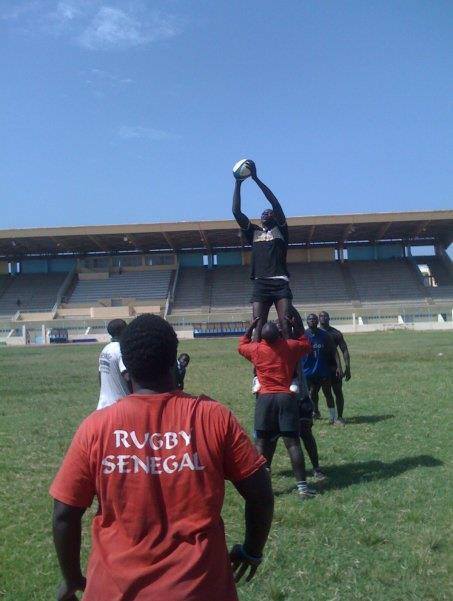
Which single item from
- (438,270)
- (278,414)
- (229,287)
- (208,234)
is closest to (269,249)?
(278,414)

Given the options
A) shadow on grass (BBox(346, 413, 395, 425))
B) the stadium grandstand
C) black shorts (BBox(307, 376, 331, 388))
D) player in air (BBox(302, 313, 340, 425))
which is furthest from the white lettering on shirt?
the stadium grandstand

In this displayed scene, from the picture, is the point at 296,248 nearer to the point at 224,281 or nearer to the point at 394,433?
the point at 224,281

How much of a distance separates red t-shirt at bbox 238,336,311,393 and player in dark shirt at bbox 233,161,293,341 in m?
0.22

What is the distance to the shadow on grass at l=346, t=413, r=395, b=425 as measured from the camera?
11727 millimetres

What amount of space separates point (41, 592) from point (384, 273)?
5800cm

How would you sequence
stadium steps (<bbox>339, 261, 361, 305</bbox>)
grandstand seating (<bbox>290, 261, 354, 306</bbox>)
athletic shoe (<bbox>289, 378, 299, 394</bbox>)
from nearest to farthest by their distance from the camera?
athletic shoe (<bbox>289, 378, 299, 394</bbox>) → stadium steps (<bbox>339, 261, 361, 305</bbox>) → grandstand seating (<bbox>290, 261, 354, 306</bbox>)

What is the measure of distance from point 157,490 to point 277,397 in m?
4.63

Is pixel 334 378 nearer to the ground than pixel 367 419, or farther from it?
farther from it

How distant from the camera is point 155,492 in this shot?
2551 mm

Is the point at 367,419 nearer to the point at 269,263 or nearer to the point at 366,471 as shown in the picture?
the point at 366,471

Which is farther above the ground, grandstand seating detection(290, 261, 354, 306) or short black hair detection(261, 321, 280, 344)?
grandstand seating detection(290, 261, 354, 306)

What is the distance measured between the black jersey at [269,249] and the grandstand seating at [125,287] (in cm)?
5248

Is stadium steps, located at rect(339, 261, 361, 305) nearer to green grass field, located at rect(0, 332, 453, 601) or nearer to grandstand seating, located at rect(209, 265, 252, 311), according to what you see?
grandstand seating, located at rect(209, 265, 252, 311)

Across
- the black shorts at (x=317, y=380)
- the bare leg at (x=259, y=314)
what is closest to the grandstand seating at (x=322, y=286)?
the black shorts at (x=317, y=380)
